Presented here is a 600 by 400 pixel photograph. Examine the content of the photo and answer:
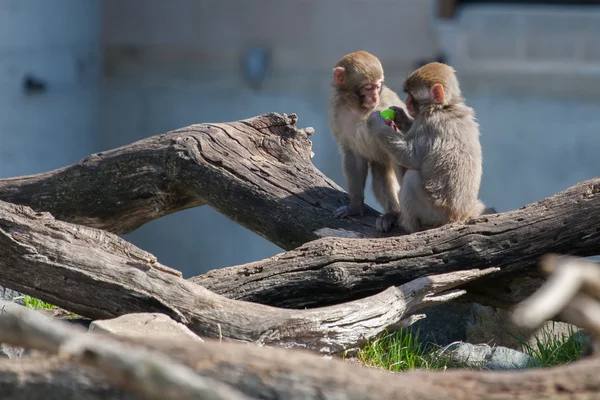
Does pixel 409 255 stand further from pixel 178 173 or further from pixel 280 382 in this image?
pixel 280 382

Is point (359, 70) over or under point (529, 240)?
over

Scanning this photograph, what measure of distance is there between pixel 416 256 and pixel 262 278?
2.84 feet

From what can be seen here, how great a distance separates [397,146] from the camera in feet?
17.9

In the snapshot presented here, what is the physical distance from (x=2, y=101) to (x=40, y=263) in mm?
5972

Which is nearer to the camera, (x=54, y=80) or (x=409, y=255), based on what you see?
→ (x=409, y=255)

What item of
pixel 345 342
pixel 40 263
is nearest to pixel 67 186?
pixel 40 263

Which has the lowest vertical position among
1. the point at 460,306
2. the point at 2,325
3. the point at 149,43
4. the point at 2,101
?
the point at 460,306

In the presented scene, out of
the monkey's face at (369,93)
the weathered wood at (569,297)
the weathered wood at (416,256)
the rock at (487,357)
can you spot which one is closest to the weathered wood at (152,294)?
the weathered wood at (416,256)


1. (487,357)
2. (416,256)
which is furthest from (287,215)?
(487,357)

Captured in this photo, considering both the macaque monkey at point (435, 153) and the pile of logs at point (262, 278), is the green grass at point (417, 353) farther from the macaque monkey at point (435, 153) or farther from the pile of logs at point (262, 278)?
the macaque monkey at point (435, 153)

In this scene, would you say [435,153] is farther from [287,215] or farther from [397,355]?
[397,355]

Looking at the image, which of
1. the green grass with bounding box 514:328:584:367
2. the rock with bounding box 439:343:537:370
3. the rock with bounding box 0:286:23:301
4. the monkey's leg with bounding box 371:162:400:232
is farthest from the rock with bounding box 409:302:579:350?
the rock with bounding box 0:286:23:301

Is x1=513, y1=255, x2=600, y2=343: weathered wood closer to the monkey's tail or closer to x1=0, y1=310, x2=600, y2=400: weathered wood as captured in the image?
x1=0, y1=310, x2=600, y2=400: weathered wood

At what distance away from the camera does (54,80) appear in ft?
35.2
